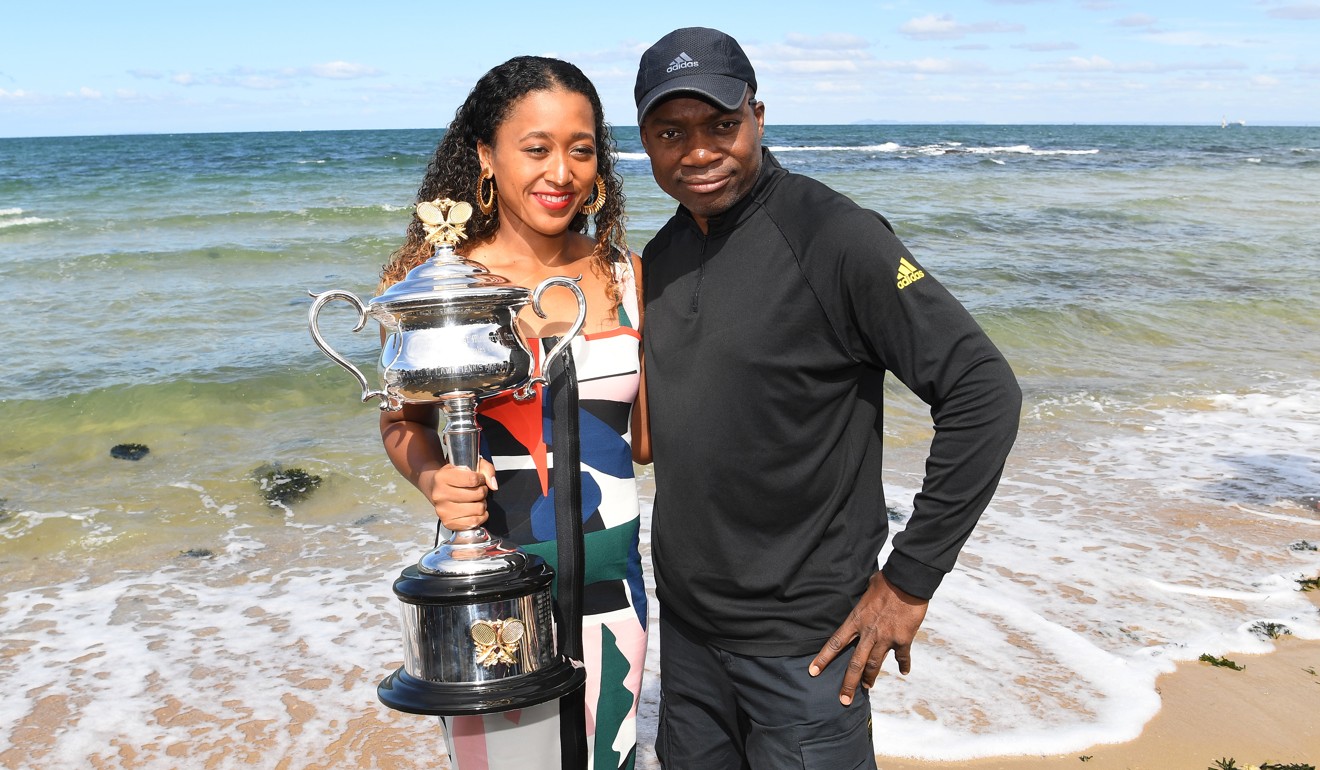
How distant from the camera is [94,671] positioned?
425 cm

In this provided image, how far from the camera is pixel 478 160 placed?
96.7 inches

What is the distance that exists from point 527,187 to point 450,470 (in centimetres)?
65

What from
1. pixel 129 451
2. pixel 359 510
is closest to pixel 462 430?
pixel 359 510

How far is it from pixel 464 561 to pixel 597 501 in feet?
1.18

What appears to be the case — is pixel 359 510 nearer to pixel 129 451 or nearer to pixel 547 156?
pixel 129 451

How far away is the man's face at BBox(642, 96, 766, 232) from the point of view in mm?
2117

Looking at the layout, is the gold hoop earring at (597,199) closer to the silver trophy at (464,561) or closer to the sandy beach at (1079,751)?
the silver trophy at (464,561)

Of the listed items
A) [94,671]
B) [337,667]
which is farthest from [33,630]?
[337,667]

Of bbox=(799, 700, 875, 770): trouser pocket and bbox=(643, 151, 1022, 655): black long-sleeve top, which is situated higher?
bbox=(643, 151, 1022, 655): black long-sleeve top

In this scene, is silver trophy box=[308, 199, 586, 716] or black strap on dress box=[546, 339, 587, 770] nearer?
silver trophy box=[308, 199, 586, 716]

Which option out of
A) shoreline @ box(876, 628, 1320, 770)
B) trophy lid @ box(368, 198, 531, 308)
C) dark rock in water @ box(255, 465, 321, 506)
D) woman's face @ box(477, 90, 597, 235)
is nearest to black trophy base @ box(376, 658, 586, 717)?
trophy lid @ box(368, 198, 531, 308)

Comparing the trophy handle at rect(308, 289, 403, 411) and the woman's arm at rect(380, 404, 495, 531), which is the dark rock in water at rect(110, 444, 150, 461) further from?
the trophy handle at rect(308, 289, 403, 411)

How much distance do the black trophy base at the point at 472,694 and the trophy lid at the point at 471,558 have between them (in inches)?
8.1

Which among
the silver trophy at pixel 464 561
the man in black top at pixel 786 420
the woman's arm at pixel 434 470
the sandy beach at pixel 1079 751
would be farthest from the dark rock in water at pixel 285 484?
the man in black top at pixel 786 420
